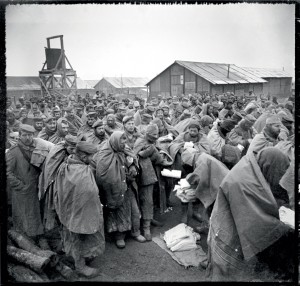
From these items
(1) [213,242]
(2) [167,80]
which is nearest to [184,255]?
(1) [213,242]

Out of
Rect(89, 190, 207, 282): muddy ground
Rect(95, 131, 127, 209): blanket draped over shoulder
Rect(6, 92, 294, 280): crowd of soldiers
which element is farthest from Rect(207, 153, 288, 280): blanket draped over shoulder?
Rect(95, 131, 127, 209): blanket draped over shoulder

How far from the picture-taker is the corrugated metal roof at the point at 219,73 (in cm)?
2567

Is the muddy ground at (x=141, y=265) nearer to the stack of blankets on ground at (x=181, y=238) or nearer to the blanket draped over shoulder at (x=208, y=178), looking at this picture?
the stack of blankets on ground at (x=181, y=238)

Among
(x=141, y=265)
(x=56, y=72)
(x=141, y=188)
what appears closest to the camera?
(x=141, y=265)

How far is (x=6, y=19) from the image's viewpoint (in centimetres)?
278

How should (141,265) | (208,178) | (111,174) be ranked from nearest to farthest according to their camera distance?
(208,178) < (141,265) < (111,174)

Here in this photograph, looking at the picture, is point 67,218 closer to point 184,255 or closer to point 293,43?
point 184,255

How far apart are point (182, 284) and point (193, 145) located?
336 centimetres

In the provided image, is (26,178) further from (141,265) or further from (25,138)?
(141,265)

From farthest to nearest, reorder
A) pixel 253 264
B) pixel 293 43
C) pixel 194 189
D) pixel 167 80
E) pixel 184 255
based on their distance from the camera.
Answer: pixel 167 80
pixel 184 255
pixel 194 189
pixel 253 264
pixel 293 43

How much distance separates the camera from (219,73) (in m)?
27.8

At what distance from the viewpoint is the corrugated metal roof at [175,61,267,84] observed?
25.7 m

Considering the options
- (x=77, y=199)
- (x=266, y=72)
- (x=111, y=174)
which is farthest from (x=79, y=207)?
(x=266, y=72)

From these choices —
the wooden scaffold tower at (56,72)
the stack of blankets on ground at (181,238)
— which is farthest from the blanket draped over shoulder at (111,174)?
the wooden scaffold tower at (56,72)
